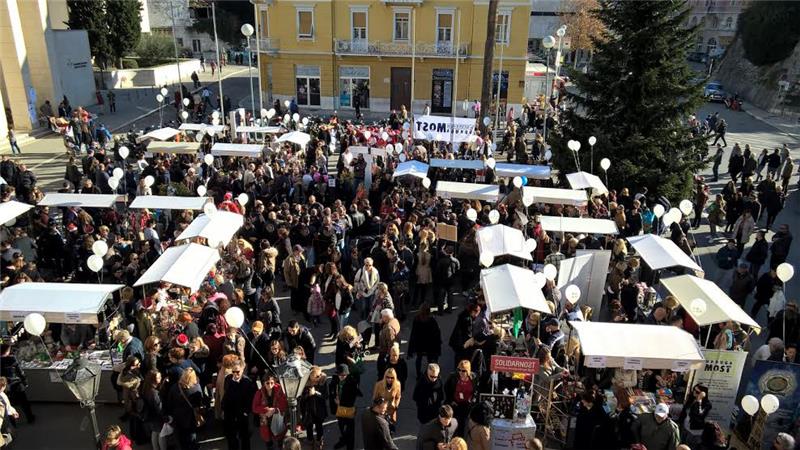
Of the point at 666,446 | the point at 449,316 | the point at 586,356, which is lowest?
the point at 449,316

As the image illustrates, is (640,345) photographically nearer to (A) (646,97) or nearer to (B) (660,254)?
(B) (660,254)

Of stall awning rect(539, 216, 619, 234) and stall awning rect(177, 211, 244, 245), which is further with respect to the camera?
stall awning rect(539, 216, 619, 234)

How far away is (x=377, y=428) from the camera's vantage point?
6.54m

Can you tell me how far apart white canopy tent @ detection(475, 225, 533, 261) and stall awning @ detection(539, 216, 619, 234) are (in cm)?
111

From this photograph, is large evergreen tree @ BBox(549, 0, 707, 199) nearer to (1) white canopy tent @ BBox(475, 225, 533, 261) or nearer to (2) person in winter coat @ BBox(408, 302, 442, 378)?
(1) white canopy tent @ BBox(475, 225, 533, 261)

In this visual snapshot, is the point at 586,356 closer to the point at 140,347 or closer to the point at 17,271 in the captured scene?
the point at 140,347

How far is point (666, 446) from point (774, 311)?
4982mm

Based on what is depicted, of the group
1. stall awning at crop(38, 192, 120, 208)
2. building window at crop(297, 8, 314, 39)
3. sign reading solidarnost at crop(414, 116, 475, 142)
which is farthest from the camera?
building window at crop(297, 8, 314, 39)

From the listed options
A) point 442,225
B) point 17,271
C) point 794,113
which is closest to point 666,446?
point 442,225

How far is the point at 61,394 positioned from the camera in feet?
28.5

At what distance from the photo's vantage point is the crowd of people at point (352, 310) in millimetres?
7273

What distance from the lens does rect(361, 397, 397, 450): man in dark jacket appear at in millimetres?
6535

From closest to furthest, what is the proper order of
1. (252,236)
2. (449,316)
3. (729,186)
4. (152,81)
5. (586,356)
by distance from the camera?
(586,356)
(449,316)
(252,236)
(729,186)
(152,81)

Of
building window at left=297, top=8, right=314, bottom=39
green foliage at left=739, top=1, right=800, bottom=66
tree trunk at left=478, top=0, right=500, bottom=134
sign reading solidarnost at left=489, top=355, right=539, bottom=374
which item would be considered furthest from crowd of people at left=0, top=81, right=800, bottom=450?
green foliage at left=739, top=1, right=800, bottom=66
